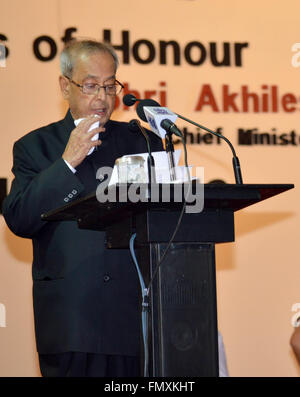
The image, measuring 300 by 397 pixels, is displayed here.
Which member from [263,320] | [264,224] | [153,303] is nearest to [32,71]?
[264,224]

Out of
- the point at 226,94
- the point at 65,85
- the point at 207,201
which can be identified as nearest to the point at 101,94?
the point at 65,85

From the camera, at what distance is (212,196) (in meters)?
1.68

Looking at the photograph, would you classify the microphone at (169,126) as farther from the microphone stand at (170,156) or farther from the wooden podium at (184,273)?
the wooden podium at (184,273)

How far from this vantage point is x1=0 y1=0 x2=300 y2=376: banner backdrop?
13.3 feet

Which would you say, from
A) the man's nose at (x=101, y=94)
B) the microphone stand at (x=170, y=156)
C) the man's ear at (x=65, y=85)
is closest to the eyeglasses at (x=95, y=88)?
the man's nose at (x=101, y=94)

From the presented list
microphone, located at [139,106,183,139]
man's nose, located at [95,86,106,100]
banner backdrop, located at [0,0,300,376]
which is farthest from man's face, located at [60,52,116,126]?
banner backdrop, located at [0,0,300,376]

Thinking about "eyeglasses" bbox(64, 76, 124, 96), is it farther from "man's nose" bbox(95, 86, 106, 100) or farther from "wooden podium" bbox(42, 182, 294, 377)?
"wooden podium" bbox(42, 182, 294, 377)

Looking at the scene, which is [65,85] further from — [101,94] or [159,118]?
[159,118]

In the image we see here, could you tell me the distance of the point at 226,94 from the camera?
432 centimetres

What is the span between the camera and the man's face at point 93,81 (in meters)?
2.65

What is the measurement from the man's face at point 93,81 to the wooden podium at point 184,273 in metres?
0.90

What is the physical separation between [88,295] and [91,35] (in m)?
2.27

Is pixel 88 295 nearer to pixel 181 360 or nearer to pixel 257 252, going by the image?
pixel 181 360

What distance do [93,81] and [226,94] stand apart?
70.9 inches
